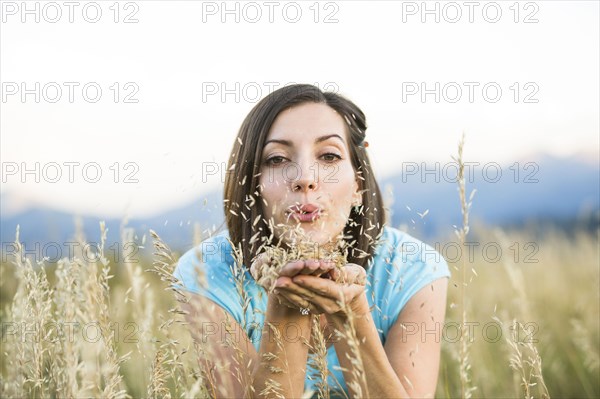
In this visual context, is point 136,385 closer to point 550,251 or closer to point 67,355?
→ point 67,355

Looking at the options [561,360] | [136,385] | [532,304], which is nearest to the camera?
[136,385]

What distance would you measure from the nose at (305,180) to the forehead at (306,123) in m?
0.24

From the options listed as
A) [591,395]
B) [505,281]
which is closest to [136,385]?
[591,395]

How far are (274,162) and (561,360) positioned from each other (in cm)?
322

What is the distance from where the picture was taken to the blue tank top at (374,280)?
347 cm

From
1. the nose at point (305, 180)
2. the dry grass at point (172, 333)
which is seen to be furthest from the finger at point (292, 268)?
the nose at point (305, 180)

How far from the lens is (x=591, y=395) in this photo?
4.32 m

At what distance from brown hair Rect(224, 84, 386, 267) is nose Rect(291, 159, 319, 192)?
0.37m

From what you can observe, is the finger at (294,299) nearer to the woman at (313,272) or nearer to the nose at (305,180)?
the woman at (313,272)

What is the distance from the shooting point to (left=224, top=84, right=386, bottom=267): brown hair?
3412 mm

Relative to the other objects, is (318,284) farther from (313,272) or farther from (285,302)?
(285,302)

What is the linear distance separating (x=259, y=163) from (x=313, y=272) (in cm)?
127

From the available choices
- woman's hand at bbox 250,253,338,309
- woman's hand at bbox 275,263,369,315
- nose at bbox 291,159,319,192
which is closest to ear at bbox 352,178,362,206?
nose at bbox 291,159,319,192

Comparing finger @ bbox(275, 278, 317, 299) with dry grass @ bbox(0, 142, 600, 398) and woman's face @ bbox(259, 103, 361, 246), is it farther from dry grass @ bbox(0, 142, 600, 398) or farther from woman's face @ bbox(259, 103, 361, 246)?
woman's face @ bbox(259, 103, 361, 246)
